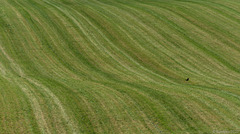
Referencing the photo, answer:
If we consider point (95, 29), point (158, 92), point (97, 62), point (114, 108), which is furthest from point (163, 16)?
point (114, 108)

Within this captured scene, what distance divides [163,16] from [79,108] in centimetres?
2605

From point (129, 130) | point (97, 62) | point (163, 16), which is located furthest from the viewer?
point (163, 16)

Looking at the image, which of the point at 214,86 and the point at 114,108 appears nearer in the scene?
the point at 114,108

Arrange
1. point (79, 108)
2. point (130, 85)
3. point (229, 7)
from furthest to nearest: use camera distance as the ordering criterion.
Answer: point (229, 7), point (130, 85), point (79, 108)

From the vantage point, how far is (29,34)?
3353 cm

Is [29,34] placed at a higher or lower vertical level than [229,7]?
lower

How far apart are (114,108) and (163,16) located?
25248mm

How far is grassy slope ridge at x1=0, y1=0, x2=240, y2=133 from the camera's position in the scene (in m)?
17.1

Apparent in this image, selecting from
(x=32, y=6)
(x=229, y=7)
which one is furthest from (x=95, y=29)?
(x=229, y=7)

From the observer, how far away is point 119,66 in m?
28.3

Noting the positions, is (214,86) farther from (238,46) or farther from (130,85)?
(238,46)

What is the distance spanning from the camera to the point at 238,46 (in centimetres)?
3456

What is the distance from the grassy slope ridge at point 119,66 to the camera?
17.1 meters

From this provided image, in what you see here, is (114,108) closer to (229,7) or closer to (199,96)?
(199,96)
